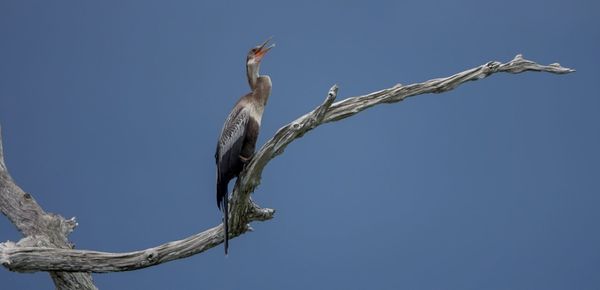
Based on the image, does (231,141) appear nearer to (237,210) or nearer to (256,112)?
(256,112)

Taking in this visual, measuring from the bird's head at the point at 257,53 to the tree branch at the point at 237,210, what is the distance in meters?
0.73

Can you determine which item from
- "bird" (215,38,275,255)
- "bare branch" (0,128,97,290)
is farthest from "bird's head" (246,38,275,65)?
"bare branch" (0,128,97,290)

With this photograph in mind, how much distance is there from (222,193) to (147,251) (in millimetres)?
610

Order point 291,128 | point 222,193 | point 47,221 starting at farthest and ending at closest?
point 47,221 < point 222,193 < point 291,128

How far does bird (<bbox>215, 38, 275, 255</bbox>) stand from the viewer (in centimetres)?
476

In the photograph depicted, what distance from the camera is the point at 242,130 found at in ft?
15.9

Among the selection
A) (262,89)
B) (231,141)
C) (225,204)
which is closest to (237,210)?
(225,204)

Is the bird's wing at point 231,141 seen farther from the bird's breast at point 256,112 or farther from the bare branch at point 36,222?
the bare branch at point 36,222

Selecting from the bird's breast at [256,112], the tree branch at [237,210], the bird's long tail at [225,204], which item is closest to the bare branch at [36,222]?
the tree branch at [237,210]

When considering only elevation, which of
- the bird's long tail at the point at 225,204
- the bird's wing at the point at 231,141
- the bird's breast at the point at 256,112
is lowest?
the bird's long tail at the point at 225,204

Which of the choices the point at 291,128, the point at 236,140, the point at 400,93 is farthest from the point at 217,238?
the point at 400,93

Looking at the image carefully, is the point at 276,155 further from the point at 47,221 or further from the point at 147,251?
the point at 47,221

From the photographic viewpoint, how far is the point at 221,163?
15.8 ft

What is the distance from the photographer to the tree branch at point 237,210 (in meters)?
4.39
